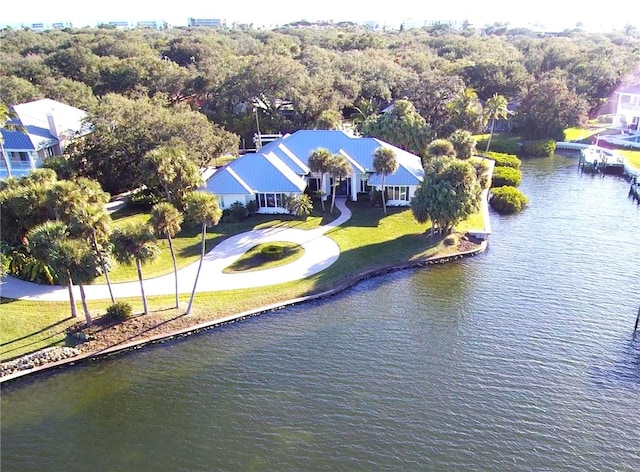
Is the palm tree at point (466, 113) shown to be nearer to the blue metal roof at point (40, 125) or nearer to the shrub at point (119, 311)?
the blue metal roof at point (40, 125)

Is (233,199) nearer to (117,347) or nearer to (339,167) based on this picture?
(339,167)

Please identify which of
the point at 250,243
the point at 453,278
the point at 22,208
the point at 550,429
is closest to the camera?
the point at 550,429

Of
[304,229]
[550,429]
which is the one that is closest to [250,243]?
[304,229]

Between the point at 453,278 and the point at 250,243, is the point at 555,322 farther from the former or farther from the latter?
the point at 250,243

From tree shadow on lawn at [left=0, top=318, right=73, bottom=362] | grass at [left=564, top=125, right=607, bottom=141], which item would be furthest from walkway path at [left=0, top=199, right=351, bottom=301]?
grass at [left=564, top=125, right=607, bottom=141]

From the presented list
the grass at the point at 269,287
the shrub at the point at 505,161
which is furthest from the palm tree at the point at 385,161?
the shrub at the point at 505,161

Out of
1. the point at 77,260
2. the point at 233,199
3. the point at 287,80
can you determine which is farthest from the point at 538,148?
the point at 77,260
